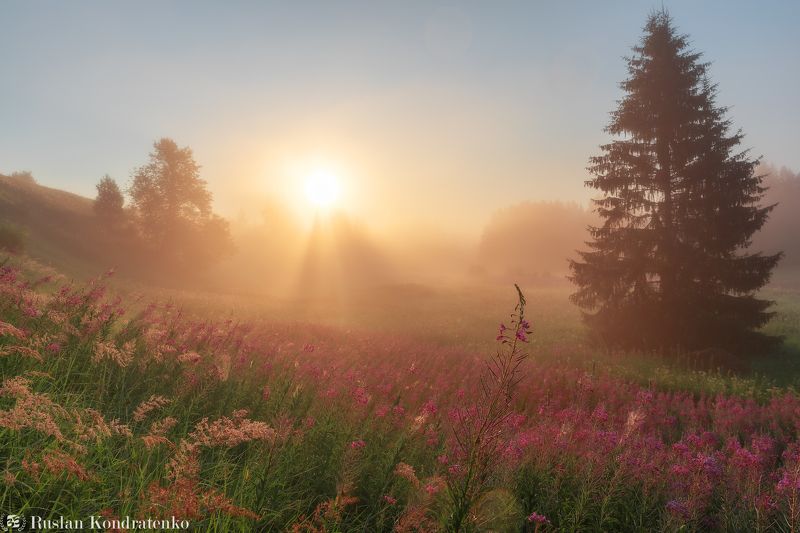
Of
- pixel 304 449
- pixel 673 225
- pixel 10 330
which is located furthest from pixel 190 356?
pixel 673 225

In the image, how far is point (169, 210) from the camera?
38.1 m

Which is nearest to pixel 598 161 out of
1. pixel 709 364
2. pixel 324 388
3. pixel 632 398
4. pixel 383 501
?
pixel 709 364

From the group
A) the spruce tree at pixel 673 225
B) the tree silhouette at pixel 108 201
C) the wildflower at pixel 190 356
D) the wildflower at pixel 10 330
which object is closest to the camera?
the wildflower at pixel 10 330

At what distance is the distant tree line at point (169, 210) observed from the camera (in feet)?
123

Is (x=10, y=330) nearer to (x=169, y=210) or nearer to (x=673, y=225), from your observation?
(x=673, y=225)

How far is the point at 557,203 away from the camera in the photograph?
85875 millimetres

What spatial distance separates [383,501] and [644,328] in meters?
14.7

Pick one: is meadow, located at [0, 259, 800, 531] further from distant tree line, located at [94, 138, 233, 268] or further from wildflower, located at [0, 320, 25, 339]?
distant tree line, located at [94, 138, 233, 268]

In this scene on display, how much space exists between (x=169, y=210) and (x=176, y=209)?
667 mm

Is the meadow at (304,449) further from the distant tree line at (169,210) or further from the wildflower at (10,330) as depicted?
the distant tree line at (169,210)

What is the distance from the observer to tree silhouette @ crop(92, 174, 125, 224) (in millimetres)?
37438

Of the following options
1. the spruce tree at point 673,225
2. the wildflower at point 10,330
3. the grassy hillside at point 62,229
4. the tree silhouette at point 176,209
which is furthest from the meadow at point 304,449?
the tree silhouette at point 176,209

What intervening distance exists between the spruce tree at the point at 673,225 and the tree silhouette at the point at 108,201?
1589 inches

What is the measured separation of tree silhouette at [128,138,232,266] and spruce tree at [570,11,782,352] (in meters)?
35.5
